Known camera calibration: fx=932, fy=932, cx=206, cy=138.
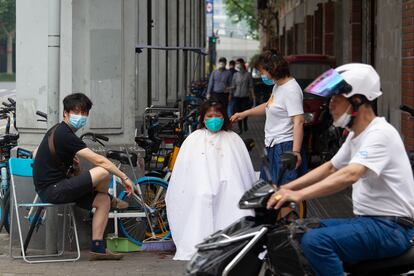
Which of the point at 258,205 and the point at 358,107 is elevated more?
the point at 358,107

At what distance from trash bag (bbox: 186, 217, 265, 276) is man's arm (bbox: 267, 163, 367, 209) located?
0.22 m

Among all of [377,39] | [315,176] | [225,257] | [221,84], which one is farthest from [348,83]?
[221,84]

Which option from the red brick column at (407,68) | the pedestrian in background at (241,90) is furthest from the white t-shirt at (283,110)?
the pedestrian in background at (241,90)

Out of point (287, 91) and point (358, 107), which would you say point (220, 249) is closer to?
point (358, 107)

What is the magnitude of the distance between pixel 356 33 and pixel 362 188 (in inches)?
678

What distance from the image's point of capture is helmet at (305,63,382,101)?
5062mm

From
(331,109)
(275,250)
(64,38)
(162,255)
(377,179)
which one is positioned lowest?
(162,255)

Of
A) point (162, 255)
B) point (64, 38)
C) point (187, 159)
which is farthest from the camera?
point (64, 38)

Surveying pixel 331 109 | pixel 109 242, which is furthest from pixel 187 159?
pixel 331 109

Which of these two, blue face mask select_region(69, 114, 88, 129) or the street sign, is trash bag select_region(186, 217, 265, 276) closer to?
blue face mask select_region(69, 114, 88, 129)

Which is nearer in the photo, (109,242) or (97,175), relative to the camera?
(97,175)

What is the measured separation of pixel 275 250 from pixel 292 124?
3.94 metres

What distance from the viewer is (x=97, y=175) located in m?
8.42

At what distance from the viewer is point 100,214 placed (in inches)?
342
